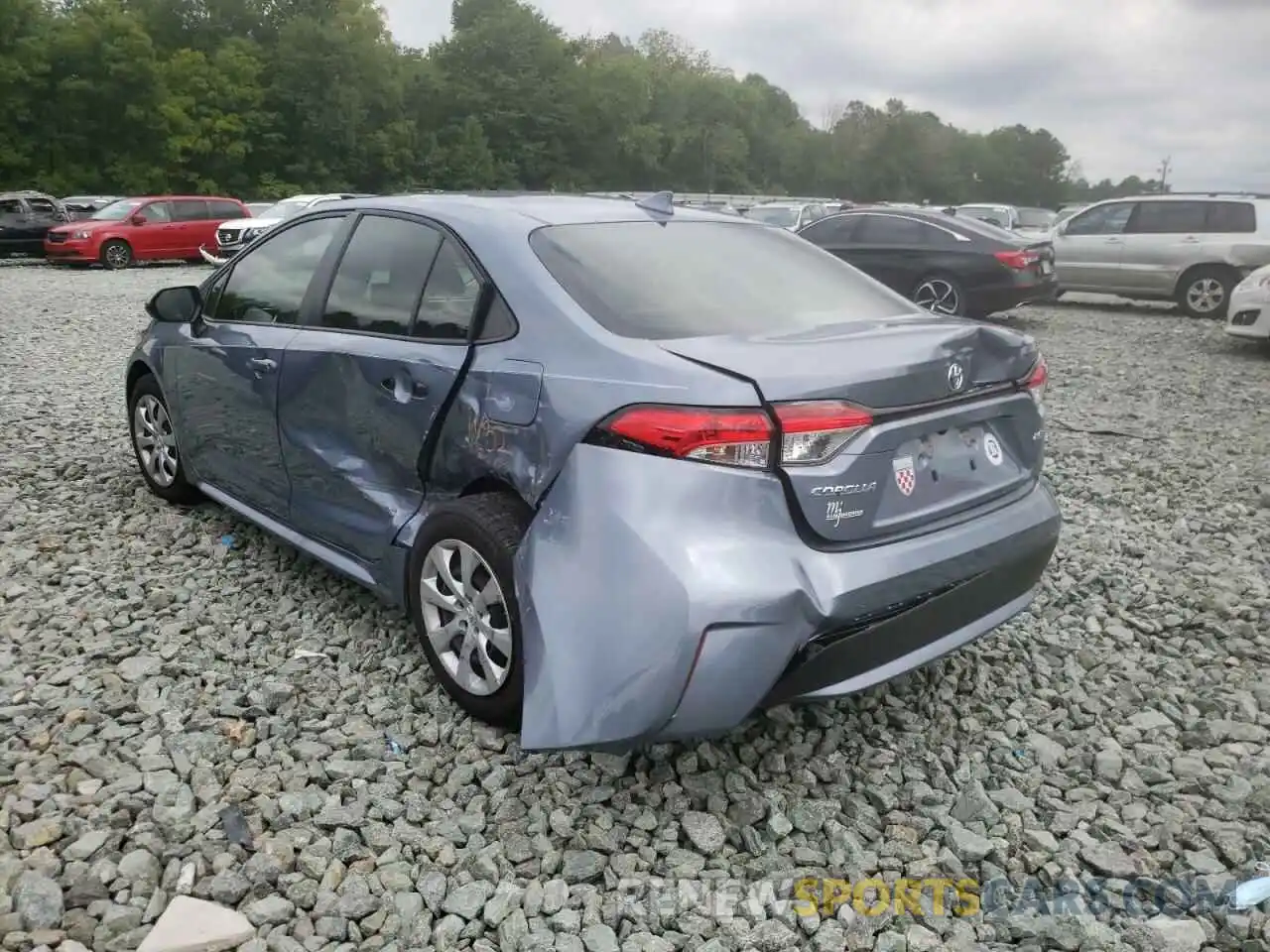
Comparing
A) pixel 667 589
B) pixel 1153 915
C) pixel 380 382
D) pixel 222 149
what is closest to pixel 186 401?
pixel 380 382

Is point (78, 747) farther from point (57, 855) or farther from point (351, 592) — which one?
point (351, 592)

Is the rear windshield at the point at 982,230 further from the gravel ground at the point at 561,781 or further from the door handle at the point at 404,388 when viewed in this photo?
the door handle at the point at 404,388

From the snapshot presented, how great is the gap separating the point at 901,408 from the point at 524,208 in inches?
58.0

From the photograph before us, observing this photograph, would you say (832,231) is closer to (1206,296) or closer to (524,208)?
(1206,296)

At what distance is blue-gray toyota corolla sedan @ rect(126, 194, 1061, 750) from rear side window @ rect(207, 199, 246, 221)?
20.4 m

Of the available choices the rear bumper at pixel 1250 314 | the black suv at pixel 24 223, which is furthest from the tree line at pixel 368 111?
the rear bumper at pixel 1250 314

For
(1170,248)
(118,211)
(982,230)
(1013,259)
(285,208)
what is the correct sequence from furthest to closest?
(285,208) → (118,211) → (1170,248) → (982,230) → (1013,259)

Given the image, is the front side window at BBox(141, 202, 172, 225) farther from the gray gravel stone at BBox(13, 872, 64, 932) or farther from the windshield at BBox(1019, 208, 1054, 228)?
the gray gravel stone at BBox(13, 872, 64, 932)

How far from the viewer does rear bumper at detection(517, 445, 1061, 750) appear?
2.37 m

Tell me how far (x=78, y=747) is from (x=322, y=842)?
93 centimetres

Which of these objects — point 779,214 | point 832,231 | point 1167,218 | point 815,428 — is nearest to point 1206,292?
point 1167,218

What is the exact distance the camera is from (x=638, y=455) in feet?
8.09

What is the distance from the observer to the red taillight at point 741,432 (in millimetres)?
2416

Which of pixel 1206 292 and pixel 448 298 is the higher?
pixel 448 298
